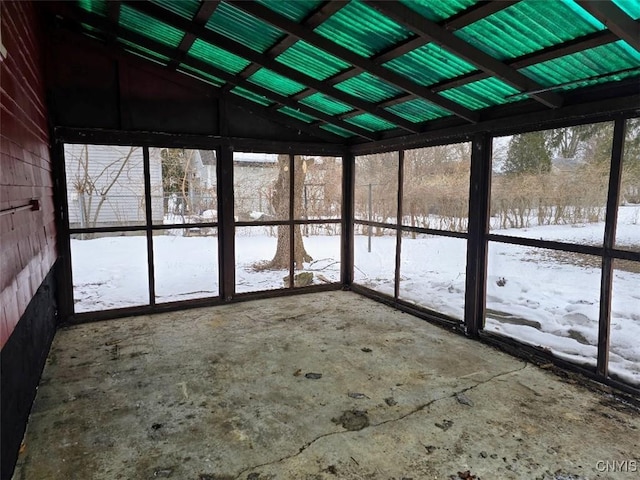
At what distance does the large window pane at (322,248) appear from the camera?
7.08 m

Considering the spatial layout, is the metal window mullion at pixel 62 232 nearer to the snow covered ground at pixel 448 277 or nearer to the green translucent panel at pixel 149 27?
the snow covered ground at pixel 448 277

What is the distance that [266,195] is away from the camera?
6715 mm

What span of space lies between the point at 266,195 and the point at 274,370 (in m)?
3.87

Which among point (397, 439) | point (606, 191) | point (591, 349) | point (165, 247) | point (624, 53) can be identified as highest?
point (624, 53)

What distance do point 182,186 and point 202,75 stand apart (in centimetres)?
201

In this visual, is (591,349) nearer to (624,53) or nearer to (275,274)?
(624,53)

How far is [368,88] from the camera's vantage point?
4.00 m

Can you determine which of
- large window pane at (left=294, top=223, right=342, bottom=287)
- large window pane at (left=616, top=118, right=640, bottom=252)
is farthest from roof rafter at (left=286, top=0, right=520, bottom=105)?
large window pane at (left=294, top=223, right=342, bottom=287)

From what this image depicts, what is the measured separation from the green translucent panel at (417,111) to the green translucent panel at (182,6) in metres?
2.21

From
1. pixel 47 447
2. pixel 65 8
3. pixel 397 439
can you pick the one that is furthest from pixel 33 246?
pixel 397 439

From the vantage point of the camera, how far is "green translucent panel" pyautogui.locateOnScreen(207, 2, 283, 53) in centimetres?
310

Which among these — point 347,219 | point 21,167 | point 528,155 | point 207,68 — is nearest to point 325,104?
point 207,68

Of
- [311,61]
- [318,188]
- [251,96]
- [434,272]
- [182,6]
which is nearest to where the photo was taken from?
[182,6]

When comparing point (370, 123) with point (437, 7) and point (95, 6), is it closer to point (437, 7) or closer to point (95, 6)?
point (437, 7)
